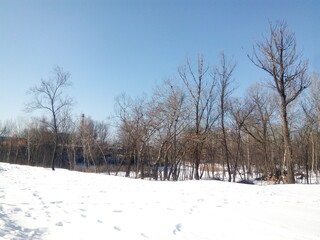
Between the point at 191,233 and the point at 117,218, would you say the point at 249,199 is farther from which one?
the point at 117,218

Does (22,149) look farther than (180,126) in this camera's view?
Yes

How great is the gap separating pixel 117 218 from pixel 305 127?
3248 cm

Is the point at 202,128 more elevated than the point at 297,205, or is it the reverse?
the point at 202,128

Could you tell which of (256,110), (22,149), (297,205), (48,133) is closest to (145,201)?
(297,205)

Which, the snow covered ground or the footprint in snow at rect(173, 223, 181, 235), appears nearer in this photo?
the snow covered ground

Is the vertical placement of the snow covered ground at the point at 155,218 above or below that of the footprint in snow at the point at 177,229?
above

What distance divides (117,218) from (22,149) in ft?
175

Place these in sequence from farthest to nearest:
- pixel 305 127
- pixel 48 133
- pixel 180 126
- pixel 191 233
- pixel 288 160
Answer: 1. pixel 48 133
2. pixel 305 127
3. pixel 180 126
4. pixel 288 160
5. pixel 191 233

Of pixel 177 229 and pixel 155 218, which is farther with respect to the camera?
pixel 155 218

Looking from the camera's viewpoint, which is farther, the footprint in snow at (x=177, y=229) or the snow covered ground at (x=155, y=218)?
the footprint in snow at (x=177, y=229)

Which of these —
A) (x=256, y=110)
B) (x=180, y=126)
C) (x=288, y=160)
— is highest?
(x=256, y=110)

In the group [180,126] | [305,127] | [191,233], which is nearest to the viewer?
[191,233]

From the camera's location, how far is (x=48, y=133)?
4650 centimetres

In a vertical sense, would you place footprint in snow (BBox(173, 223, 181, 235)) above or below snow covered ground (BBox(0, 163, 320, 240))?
below
